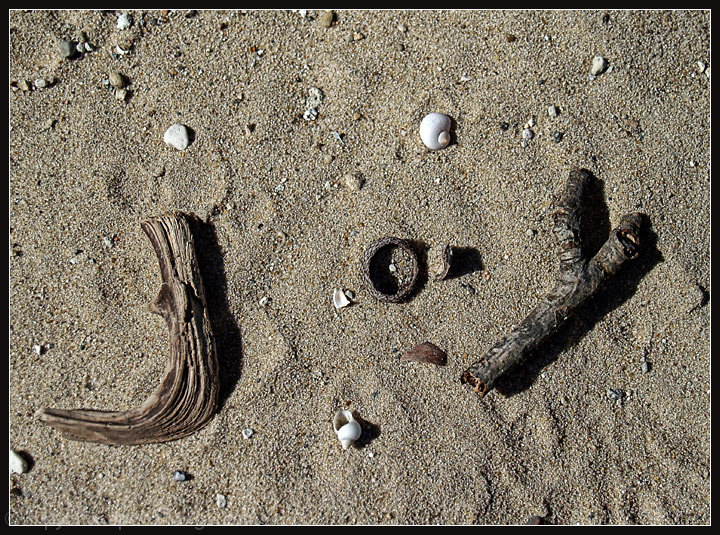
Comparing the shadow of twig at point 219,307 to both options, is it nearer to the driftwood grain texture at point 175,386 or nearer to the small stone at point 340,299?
the driftwood grain texture at point 175,386

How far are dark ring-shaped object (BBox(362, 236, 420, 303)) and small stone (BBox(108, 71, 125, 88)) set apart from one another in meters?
1.99

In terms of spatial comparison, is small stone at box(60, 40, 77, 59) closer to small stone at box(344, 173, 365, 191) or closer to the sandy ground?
the sandy ground

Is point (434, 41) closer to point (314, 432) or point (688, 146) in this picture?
point (688, 146)

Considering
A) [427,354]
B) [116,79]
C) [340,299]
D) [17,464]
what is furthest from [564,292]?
[17,464]

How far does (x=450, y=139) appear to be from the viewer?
12.2 ft

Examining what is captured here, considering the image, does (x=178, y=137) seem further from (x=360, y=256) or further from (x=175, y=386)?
(x=175, y=386)

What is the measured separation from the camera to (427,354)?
3.55 metres

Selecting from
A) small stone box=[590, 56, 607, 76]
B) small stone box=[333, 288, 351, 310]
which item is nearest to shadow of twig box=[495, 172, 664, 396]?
small stone box=[590, 56, 607, 76]

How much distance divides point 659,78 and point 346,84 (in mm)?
2083

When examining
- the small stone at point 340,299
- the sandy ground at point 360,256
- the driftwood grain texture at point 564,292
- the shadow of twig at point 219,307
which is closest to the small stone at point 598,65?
the sandy ground at point 360,256

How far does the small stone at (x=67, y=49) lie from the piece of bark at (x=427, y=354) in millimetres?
2968

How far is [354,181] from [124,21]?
1.89m

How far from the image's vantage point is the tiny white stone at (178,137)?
3701 mm

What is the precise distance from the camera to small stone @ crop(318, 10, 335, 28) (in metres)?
3.81
